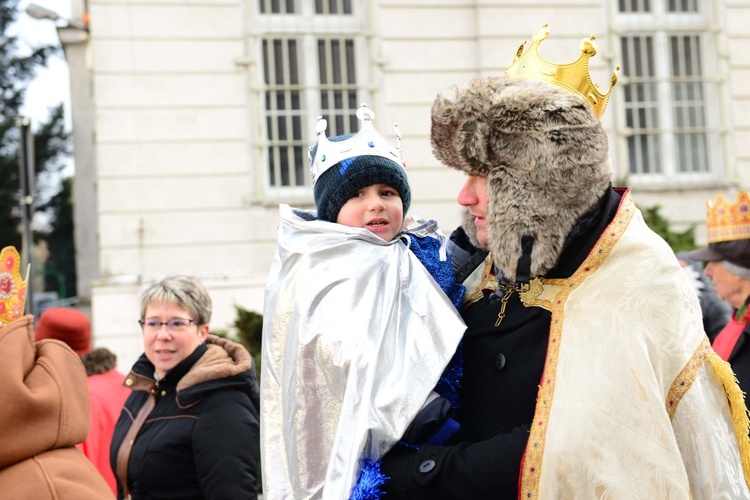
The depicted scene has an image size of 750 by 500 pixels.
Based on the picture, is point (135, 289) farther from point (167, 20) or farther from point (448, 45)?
point (448, 45)

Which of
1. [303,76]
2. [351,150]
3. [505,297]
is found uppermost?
[303,76]

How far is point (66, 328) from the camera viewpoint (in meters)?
6.22

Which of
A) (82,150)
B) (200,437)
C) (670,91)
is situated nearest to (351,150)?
(200,437)

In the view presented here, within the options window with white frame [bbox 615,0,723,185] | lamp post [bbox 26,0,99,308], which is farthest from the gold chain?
lamp post [bbox 26,0,99,308]

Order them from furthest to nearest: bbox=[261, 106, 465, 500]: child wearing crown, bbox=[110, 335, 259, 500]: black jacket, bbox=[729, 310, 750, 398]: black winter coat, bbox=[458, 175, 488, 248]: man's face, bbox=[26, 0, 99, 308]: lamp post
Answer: bbox=[26, 0, 99, 308]: lamp post → bbox=[729, 310, 750, 398]: black winter coat → bbox=[110, 335, 259, 500]: black jacket → bbox=[458, 175, 488, 248]: man's face → bbox=[261, 106, 465, 500]: child wearing crown

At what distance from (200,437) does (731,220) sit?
2.97 meters

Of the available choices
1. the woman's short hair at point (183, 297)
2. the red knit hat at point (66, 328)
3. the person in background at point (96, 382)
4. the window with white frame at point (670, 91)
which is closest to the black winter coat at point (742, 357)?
the woman's short hair at point (183, 297)

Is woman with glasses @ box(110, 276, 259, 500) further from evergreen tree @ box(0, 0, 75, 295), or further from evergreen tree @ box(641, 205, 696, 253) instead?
evergreen tree @ box(0, 0, 75, 295)

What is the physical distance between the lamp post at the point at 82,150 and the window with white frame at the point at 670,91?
7285 mm

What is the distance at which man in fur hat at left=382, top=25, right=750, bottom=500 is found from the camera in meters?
2.45

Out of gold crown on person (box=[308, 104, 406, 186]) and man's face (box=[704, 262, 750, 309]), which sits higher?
gold crown on person (box=[308, 104, 406, 186])

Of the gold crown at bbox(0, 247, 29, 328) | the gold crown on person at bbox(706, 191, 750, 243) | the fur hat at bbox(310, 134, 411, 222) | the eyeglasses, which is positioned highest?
the fur hat at bbox(310, 134, 411, 222)

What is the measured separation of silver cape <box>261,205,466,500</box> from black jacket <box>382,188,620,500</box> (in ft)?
0.36

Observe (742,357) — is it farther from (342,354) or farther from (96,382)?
(96,382)
